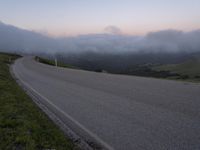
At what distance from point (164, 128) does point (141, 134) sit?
0.61 m

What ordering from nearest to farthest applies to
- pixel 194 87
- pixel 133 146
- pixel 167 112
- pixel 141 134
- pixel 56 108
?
pixel 133 146 < pixel 141 134 < pixel 167 112 < pixel 56 108 < pixel 194 87

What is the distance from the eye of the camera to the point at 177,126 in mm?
5695

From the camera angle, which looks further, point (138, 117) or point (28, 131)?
point (138, 117)

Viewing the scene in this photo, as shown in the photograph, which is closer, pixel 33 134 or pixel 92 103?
pixel 33 134

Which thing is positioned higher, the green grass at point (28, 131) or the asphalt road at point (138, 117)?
the asphalt road at point (138, 117)

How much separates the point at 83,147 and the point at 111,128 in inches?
43.2

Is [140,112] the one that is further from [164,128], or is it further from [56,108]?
[56,108]

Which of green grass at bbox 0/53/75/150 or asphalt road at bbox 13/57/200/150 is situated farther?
green grass at bbox 0/53/75/150

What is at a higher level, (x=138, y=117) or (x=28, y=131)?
(x=138, y=117)

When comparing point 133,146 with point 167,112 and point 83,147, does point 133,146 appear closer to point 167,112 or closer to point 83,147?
point 83,147

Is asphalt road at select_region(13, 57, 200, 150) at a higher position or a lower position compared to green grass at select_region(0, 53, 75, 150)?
higher

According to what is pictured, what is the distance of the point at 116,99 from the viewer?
30.5 ft

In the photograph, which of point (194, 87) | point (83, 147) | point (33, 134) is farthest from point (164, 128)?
point (194, 87)

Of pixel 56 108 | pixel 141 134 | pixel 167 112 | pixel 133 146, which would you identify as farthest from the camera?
pixel 56 108
